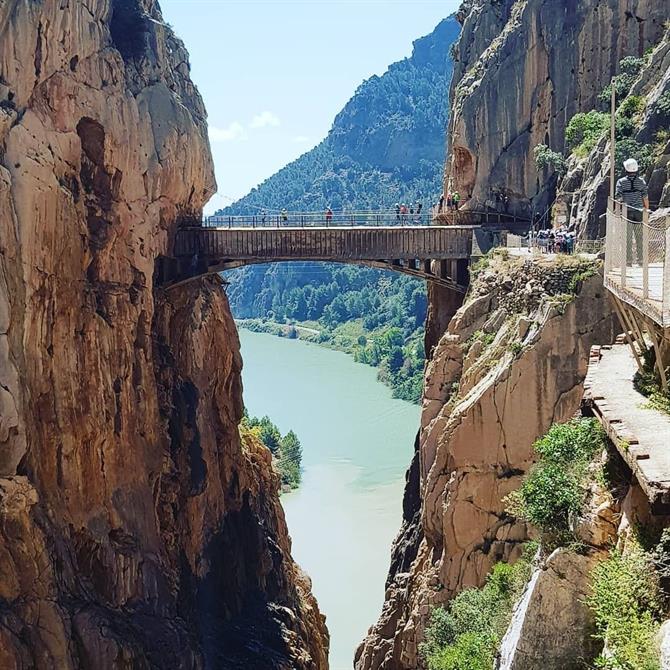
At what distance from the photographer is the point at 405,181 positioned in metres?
152

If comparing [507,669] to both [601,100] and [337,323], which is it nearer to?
[601,100]

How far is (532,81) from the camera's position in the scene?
27.0 metres

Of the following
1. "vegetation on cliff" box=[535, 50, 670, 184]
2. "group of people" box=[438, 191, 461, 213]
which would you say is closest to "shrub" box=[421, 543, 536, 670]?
"vegetation on cliff" box=[535, 50, 670, 184]

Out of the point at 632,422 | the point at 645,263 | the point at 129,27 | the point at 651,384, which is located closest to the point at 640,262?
the point at 651,384

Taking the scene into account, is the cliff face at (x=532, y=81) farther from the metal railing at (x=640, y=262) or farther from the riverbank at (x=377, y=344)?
the riverbank at (x=377, y=344)

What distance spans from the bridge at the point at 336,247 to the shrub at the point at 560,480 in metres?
15.4

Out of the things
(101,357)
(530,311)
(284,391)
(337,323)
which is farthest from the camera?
(337,323)

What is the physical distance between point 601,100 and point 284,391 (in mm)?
59858

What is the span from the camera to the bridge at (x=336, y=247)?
84.9 feet

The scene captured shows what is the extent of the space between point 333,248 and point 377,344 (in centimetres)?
7291

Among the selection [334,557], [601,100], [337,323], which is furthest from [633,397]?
[337,323]

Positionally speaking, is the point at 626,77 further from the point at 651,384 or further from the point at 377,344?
the point at 377,344

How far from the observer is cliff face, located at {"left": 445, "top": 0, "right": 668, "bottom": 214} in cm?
2567

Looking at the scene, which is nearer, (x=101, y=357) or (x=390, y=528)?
(x=101, y=357)
